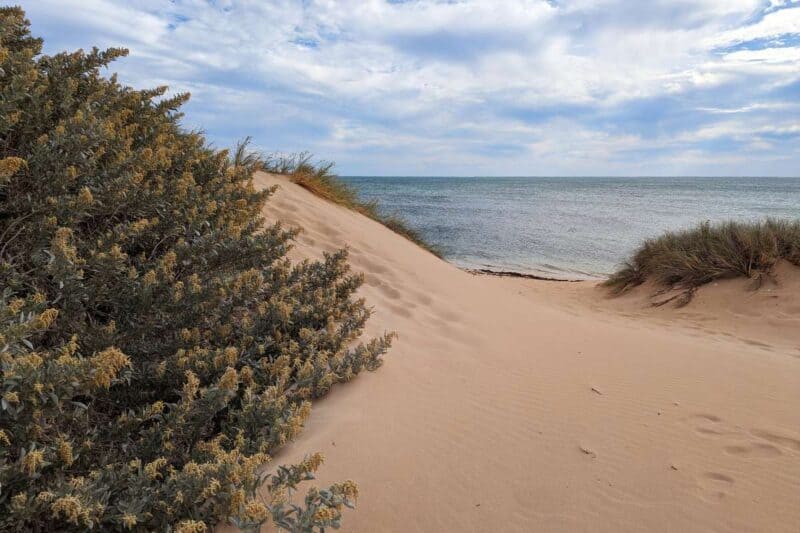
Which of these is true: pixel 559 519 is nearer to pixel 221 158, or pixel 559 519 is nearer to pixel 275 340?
pixel 275 340

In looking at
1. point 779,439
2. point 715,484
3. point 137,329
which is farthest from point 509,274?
point 137,329

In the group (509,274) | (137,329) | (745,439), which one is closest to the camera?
(137,329)

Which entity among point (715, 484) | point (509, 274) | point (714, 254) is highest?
point (714, 254)

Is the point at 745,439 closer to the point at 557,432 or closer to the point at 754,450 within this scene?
the point at 754,450

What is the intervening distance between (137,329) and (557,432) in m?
2.06

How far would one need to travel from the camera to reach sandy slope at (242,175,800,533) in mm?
2178

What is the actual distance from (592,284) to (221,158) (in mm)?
8490

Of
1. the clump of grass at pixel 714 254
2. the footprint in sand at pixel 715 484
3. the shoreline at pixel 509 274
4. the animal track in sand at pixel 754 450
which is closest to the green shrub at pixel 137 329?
Result: the footprint in sand at pixel 715 484

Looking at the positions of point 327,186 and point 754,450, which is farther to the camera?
point 327,186

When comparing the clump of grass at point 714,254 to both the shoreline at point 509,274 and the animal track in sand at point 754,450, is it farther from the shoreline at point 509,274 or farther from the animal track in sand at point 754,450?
the animal track in sand at point 754,450

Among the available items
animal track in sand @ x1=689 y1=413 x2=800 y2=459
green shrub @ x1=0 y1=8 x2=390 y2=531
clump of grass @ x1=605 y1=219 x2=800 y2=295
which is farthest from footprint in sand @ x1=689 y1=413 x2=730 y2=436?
clump of grass @ x1=605 y1=219 x2=800 y2=295

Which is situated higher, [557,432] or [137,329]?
[137,329]

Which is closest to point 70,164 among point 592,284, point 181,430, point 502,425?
point 181,430

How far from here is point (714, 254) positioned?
792 centimetres
